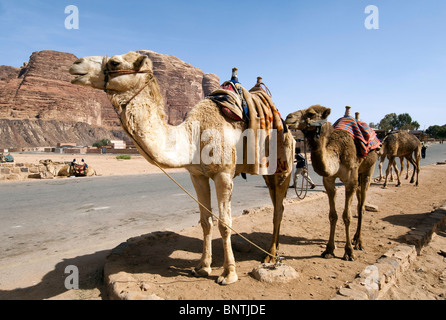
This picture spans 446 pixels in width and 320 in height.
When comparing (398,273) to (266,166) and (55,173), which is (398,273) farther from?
(55,173)

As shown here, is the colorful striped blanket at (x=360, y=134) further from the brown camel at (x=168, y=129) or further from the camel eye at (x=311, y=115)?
the brown camel at (x=168, y=129)

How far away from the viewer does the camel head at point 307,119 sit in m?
4.33

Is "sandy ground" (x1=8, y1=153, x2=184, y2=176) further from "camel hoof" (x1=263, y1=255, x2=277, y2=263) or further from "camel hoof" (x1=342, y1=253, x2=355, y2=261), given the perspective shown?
"camel hoof" (x1=342, y1=253, x2=355, y2=261)

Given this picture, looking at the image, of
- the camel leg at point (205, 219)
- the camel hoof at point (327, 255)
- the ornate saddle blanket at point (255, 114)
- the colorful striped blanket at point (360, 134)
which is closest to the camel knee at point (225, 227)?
the camel leg at point (205, 219)

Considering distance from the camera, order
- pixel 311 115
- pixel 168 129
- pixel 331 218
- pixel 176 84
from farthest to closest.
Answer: pixel 176 84
pixel 331 218
pixel 311 115
pixel 168 129

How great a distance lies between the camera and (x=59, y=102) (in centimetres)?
9700

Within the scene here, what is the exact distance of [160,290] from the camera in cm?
349

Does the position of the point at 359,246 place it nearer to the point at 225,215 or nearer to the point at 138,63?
the point at 225,215

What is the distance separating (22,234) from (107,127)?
110487 millimetres

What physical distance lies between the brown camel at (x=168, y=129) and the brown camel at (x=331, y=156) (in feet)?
3.61

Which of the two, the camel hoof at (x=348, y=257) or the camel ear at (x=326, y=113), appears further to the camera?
the camel hoof at (x=348, y=257)

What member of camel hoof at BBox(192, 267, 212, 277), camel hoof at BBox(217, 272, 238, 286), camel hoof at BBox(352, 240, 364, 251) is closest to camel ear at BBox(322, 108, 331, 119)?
camel hoof at BBox(352, 240, 364, 251)

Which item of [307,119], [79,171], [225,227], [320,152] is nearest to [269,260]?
[225,227]

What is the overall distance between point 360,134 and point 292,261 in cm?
262
